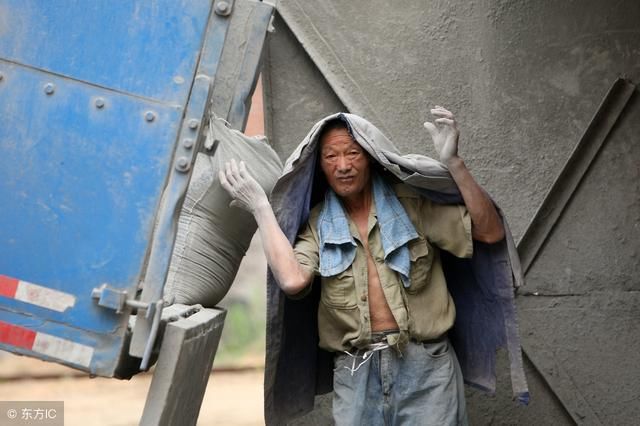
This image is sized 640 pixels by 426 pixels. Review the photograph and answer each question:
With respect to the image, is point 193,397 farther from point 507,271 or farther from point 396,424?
point 507,271

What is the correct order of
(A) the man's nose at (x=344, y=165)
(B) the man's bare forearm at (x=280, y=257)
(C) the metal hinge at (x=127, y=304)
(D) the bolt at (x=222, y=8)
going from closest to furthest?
(C) the metal hinge at (x=127, y=304) < (D) the bolt at (x=222, y=8) < (B) the man's bare forearm at (x=280, y=257) < (A) the man's nose at (x=344, y=165)

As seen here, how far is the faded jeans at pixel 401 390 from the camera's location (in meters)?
3.29

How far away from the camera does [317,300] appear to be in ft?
12.1

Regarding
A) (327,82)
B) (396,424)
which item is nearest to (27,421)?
(327,82)

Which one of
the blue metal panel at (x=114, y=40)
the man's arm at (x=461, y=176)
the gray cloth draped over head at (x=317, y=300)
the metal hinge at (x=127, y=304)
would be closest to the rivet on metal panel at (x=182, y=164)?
the blue metal panel at (x=114, y=40)

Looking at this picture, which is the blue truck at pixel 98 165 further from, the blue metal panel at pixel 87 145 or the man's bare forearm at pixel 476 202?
the man's bare forearm at pixel 476 202

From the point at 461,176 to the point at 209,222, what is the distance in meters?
1.02

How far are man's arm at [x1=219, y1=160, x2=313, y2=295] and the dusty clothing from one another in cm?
11

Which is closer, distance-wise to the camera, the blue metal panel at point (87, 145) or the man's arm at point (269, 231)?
the blue metal panel at point (87, 145)

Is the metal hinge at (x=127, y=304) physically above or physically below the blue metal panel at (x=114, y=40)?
below

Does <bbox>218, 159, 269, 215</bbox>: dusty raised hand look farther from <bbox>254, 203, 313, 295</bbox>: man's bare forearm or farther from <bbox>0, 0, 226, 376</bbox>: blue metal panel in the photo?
<bbox>0, 0, 226, 376</bbox>: blue metal panel

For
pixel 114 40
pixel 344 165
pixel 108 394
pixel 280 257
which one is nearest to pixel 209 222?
pixel 280 257

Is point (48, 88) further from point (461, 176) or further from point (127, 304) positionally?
point (461, 176)

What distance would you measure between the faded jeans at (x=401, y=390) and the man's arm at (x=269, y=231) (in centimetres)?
37
